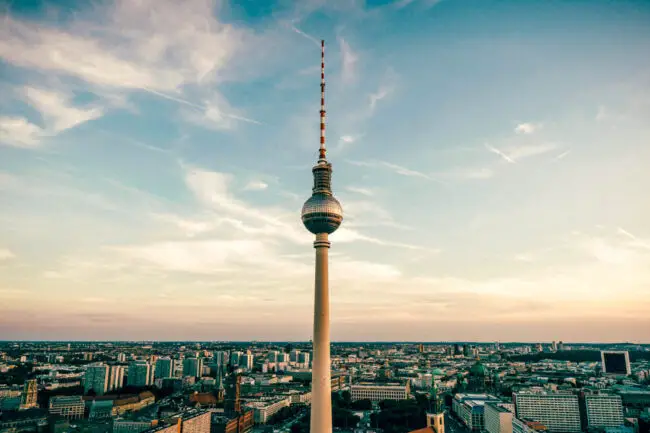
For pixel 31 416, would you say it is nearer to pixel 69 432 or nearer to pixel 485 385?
pixel 69 432

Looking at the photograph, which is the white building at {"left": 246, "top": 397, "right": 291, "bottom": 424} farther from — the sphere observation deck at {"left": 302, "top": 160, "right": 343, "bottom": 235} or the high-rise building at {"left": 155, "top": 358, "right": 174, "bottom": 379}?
the high-rise building at {"left": 155, "top": 358, "right": 174, "bottom": 379}

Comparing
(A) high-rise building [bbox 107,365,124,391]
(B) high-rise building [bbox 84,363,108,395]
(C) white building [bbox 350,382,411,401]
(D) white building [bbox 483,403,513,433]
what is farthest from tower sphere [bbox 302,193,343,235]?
(A) high-rise building [bbox 107,365,124,391]

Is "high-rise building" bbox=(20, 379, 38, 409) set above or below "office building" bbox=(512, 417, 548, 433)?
above

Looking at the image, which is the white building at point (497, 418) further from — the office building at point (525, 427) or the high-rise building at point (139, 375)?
the high-rise building at point (139, 375)

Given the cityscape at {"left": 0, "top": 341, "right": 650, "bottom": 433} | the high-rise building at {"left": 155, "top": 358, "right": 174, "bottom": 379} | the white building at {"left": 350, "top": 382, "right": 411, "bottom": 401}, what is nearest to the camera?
the cityscape at {"left": 0, "top": 341, "right": 650, "bottom": 433}

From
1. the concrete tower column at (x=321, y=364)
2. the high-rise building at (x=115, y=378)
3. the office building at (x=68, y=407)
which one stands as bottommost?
the office building at (x=68, y=407)

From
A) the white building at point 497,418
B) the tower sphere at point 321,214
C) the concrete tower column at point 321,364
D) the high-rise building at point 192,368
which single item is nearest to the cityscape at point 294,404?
the white building at point 497,418
